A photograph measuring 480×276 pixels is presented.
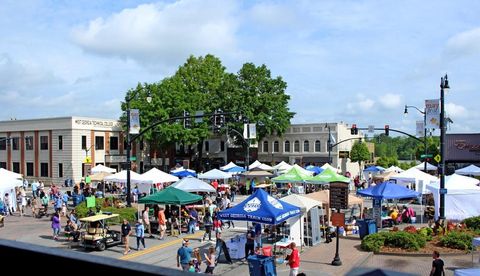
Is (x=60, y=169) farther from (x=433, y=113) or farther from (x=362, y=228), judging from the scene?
(x=433, y=113)

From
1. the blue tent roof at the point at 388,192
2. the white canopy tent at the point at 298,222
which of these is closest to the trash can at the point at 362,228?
the white canopy tent at the point at 298,222

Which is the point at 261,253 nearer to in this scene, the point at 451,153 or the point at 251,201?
the point at 251,201

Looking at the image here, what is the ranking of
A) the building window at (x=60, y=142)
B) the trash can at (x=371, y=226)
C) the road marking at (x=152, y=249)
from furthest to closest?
the building window at (x=60, y=142)
the trash can at (x=371, y=226)
the road marking at (x=152, y=249)

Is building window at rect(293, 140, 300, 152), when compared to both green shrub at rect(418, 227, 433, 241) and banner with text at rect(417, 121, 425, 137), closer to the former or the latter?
banner with text at rect(417, 121, 425, 137)

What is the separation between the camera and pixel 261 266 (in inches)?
597

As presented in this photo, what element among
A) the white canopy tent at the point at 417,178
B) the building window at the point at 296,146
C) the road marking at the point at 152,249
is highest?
the building window at the point at 296,146

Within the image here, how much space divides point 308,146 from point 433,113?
4751cm

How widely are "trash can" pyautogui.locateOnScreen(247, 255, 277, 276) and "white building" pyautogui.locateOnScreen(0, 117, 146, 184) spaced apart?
45265mm

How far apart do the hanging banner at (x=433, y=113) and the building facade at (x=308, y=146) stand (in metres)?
43.5

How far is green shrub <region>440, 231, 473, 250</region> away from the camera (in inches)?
764

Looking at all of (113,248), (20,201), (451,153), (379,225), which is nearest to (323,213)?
(379,225)

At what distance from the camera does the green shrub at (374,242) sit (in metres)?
19.7

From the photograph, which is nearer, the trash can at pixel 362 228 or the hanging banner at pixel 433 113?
the trash can at pixel 362 228

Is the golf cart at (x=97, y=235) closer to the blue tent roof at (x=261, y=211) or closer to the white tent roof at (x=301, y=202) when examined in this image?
the blue tent roof at (x=261, y=211)
